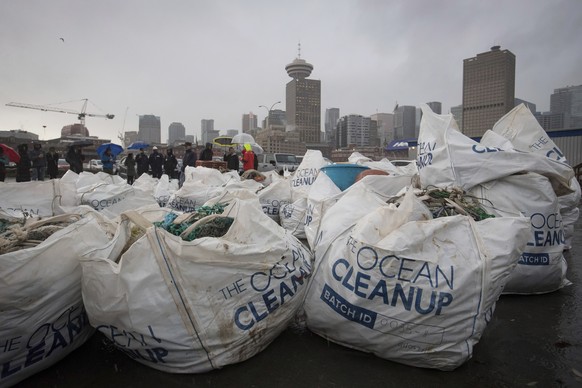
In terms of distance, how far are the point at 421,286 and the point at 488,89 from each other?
204 ft

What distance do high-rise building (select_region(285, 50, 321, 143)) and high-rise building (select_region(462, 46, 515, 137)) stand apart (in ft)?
117

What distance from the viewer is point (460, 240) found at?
162 centimetres

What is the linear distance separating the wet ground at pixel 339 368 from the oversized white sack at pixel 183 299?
0.07 meters

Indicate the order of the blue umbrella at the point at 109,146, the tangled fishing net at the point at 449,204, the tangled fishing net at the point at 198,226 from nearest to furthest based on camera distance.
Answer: the tangled fishing net at the point at 198,226
the tangled fishing net at the point at 449,204
the blue umbrella at the point at 109,146

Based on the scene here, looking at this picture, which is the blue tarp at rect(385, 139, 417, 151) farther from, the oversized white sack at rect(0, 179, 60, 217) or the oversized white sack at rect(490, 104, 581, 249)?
the oversized white sack at rect(0, 179, 60, 217)

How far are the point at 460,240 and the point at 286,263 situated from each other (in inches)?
33.3

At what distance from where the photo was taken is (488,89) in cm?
5306

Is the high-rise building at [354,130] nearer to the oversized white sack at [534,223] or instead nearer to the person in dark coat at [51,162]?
the person in dark coat at [51,162]

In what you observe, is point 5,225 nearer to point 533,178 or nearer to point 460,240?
point 460,240

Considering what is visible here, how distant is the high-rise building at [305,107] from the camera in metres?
82.8

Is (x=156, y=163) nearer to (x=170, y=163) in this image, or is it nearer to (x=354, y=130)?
(x=170, y=163)

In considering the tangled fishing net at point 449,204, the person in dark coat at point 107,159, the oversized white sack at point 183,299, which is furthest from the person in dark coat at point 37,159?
the tangled fishing net at point 449,204

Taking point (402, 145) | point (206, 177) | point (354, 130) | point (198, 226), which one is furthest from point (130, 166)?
point (354, 130)

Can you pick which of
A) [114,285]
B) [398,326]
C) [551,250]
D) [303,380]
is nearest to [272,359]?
[303,380]
